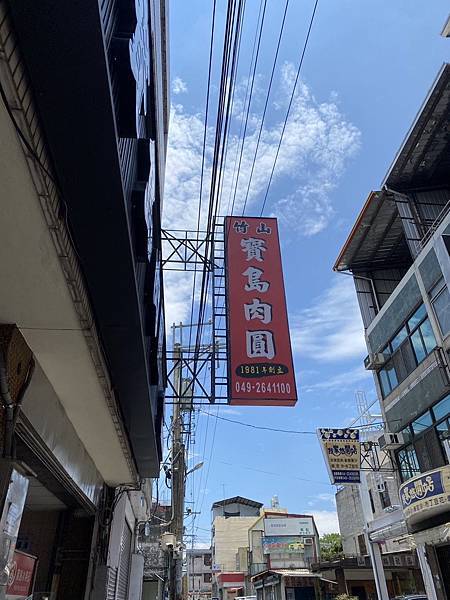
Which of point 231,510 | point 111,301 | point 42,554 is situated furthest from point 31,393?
point 231,510

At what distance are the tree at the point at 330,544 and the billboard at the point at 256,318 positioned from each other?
3488 cm

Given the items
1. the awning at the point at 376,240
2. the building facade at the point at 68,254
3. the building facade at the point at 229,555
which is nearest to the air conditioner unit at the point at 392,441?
the awning at the point at 376,240

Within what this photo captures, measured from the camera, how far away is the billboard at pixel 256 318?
6.88 m

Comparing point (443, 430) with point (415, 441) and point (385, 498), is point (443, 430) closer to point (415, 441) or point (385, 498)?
point (415, 441)

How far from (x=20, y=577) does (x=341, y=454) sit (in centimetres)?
1312

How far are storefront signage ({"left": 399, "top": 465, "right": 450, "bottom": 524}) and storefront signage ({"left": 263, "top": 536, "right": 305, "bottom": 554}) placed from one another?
29511 millimetres

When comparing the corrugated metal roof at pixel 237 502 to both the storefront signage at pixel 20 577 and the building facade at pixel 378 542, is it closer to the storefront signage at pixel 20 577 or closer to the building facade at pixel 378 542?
the building facade at pixel 378 542

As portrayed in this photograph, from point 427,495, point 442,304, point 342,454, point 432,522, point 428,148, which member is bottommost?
point 432,522

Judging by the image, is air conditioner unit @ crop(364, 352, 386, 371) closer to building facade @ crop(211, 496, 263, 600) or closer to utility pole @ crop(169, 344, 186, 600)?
utility pole @ crop(169, 344, 186, 600)

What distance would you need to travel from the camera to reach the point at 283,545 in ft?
129

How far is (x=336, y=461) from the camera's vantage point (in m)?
15.4

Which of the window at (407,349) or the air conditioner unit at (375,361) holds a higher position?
the air conditioner unit at (375,361)

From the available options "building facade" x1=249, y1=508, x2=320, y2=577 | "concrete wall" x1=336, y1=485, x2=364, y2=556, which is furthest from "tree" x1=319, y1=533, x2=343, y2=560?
"concrete wall" x1=336, y1=485, x2=364, y2=556

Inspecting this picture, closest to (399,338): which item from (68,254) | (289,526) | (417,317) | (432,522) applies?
(417,317)
